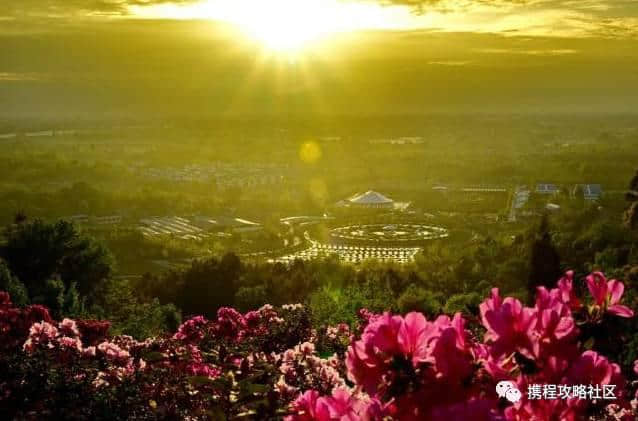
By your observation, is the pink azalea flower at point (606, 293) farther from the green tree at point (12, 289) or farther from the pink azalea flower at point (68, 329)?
the green tree at point (12, 289)

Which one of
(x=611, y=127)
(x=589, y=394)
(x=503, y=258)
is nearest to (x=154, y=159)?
(x=611, y=127)

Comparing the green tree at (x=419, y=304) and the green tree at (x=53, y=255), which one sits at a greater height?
the green tree at (x=419, y=304)

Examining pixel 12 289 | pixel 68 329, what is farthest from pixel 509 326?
pixel 12 289

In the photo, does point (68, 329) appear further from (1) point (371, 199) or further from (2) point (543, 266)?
(1) point (371, 199)

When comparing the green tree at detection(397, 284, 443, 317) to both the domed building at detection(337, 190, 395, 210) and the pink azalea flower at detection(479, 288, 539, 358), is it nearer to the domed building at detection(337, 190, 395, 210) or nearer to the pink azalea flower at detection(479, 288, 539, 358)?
the pink azalea flower at detection(479, 288, 539, 358)

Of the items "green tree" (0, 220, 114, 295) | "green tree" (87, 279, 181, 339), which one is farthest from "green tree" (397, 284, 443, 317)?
"green tree" (0, 220, 114, 295)

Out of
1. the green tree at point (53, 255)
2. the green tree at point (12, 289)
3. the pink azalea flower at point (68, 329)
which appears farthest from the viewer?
the green tree at point (53, 255)

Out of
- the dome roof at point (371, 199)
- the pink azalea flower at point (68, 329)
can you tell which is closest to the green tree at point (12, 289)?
the pink azalea flower at point (68, 329)

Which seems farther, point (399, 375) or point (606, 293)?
point (606, 293)
